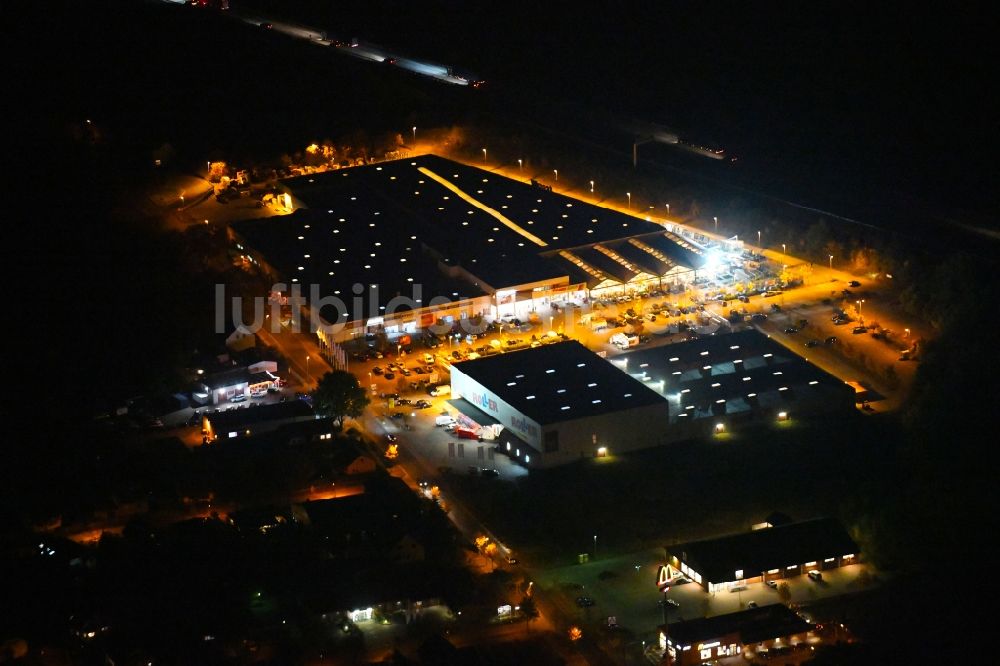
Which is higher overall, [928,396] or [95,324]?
[928,396]

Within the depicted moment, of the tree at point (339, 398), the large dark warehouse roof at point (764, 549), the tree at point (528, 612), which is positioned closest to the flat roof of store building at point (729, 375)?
the large dark warehouse roof at point (764, 549)

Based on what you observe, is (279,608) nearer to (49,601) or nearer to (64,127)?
(49,601)

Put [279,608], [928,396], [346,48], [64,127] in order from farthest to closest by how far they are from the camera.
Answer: [346,48], [64,127], [928,396], [279,608]

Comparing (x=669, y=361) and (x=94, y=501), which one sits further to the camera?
(x=669, y=361)

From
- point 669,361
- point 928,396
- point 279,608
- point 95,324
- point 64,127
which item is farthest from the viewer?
point 64,127

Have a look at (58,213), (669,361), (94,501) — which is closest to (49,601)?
(94,501)

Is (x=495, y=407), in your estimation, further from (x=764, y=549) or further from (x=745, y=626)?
(x=745, y=626)

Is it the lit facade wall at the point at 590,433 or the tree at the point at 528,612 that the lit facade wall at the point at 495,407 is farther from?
the tree at the point at 528,612

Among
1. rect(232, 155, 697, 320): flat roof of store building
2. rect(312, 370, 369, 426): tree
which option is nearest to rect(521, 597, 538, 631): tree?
rect(312, 370, 369, 426): tree

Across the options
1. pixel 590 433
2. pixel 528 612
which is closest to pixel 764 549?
pixel 528 612
